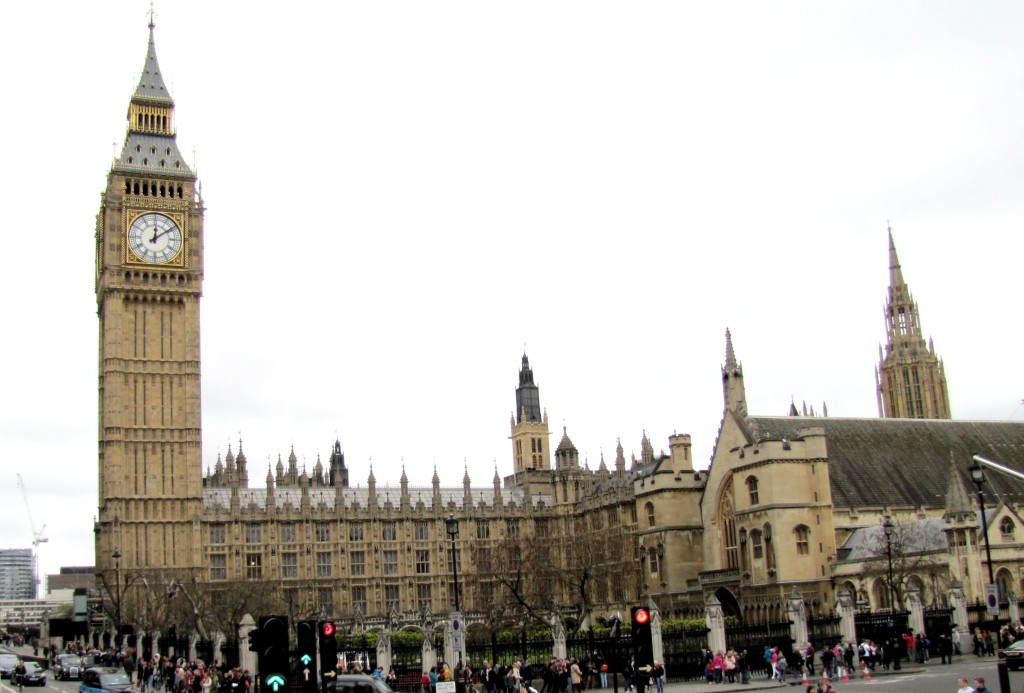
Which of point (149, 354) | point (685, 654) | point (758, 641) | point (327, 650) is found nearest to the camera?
point (327, 650)

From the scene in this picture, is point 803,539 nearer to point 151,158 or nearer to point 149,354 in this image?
point 149,354

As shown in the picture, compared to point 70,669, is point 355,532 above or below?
above

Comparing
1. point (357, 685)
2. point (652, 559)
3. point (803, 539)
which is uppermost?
point (803, 539)

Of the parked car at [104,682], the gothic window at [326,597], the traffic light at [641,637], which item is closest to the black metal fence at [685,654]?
the parked car at [104,682]

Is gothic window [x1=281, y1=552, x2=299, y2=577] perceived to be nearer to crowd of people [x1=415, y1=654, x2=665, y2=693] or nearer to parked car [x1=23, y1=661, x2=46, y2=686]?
parked car [x1=23, y1=661, x2=46, y2=686]

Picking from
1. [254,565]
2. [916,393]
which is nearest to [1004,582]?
[254,565]

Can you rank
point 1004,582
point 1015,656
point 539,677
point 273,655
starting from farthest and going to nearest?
point 1004,582 → point 539,677 → point 1015,656 → point 273,655

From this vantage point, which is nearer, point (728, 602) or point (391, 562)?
point (728, 602)

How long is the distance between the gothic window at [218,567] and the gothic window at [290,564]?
4.52 m

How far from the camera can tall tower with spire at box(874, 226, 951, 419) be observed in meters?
126

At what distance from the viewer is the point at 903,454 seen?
71438 mm

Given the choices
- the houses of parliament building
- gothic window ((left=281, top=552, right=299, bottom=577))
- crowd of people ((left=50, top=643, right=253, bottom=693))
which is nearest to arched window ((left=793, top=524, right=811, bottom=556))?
the houses of parliament building

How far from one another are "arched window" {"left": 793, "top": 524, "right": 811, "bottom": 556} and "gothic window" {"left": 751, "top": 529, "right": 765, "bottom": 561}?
2044 millimetres

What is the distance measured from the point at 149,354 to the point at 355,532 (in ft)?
72.8
